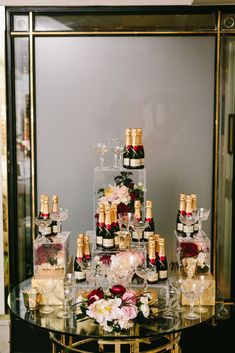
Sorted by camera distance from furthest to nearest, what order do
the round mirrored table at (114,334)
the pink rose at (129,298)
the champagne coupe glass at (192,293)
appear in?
1. the champagne coupe glass at (192,293)
2. the pink rose at (129,298)
3. the round mirrored table at (114,334)

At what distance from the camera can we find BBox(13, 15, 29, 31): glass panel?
164 inches

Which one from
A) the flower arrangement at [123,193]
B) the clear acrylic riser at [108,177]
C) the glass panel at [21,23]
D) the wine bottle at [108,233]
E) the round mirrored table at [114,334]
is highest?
the glass panel at [21,23]

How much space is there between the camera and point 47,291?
3.33 meters

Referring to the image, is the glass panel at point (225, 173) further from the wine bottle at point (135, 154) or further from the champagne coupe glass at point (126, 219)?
the champagne coupe glass at point (126, 219)

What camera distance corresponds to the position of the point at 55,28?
4164 millimetres

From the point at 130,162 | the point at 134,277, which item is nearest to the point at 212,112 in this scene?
the point at 130,162

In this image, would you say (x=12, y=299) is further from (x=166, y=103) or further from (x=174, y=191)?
(x=166, y=103)

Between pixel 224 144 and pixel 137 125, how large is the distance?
0.60 metres

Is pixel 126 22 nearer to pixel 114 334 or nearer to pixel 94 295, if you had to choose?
pixel 94 295

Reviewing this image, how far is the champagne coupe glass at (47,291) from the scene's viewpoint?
3326 mm

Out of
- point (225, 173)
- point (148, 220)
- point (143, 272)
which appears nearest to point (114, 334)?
point (143, 272)

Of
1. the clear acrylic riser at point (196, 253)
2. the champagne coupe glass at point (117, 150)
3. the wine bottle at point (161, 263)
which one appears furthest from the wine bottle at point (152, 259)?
the champagne coupe glass at point (117, 150)

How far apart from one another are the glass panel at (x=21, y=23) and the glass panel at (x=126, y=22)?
0.23 feet

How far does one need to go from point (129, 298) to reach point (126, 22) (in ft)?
6.33
